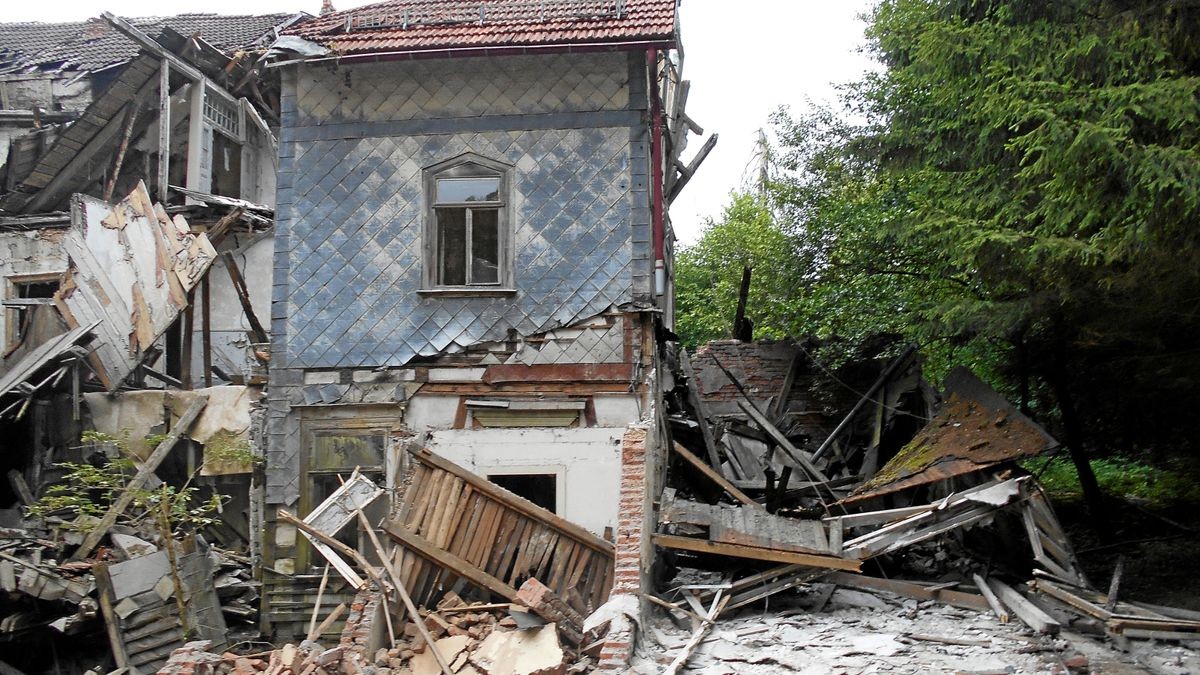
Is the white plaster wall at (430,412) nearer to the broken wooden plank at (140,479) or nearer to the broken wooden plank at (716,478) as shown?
the broken wooden plank at (716,478)

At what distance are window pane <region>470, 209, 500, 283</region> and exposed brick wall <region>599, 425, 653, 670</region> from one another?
347 cm

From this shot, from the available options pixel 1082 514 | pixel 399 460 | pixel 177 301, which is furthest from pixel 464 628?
pixel 1082 514

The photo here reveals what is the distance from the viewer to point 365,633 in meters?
8.10

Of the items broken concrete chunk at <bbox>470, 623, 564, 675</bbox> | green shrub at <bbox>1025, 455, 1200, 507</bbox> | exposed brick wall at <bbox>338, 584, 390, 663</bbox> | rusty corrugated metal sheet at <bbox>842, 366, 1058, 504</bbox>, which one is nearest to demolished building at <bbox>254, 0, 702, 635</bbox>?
rusty corrugated metal sheet at <bbox>842, 366, 1058, 504</bbox>

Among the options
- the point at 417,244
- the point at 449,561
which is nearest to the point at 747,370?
the point at 417,244

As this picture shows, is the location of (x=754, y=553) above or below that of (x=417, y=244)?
below

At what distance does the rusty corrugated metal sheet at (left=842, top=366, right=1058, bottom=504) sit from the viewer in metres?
9.82

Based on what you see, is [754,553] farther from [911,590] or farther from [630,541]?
[911,590]

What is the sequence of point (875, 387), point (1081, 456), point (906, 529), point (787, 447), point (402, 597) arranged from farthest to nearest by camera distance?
1. point (875, 387)
2. point (787, 447)
3. point (1081, 456)
4. point (906, 529)
5. point (402, 597)

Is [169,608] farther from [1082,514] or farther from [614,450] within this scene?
[1082,514]

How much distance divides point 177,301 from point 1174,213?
481 inches

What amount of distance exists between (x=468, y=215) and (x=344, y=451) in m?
3.16

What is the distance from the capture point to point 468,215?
1165cm

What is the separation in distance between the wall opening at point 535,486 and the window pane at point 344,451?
1422 mm
